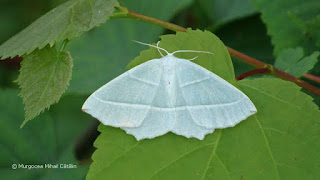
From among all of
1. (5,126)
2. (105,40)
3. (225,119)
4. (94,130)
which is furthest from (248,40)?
(5,126)

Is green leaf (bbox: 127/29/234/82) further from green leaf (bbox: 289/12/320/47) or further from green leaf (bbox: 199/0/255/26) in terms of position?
green leaf (bbox: 199/0/255/26)

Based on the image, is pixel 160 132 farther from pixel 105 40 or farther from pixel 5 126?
pixel 105 40

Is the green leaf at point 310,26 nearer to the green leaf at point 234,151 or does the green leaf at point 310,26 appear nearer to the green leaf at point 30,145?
the green leaf at point 234,151

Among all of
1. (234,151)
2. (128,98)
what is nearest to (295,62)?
(234,151)

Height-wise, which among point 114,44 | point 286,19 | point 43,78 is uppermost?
point 114,44

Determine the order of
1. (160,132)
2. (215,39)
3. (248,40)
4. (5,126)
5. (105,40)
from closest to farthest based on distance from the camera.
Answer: (160,132), (215,39), (5,126), (248,40), (105,40)

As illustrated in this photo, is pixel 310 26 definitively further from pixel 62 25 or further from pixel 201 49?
pixel 62 25
